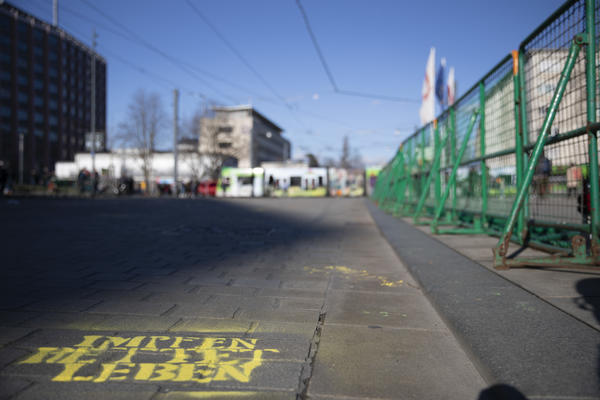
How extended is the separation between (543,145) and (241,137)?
67.1 meters

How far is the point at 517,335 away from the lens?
6.92ft

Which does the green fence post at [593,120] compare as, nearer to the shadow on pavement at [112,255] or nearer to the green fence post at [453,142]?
the shadow on pavement at [112,255]

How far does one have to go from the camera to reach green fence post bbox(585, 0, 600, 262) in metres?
3.48

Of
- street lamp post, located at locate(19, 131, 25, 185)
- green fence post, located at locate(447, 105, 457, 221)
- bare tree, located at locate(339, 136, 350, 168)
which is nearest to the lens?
green fence post, located at locate(447, 105, 457, 221)

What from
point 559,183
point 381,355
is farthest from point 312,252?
point 381,355

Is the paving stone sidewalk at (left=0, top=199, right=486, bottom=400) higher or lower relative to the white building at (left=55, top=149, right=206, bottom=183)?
lower

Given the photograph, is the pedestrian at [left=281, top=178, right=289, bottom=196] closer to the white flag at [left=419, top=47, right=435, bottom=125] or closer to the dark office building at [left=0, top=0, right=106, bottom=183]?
the white flag at [left=419, top=47, right=435, bottom=125]

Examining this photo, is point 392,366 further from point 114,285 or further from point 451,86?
point 451,86

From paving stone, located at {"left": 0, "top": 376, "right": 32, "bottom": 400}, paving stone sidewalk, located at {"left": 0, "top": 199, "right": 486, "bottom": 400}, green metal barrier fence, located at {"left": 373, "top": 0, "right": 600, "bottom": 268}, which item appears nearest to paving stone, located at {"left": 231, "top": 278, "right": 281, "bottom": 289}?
paving stone sidewalk, located at {"left": 0, "top": 199, "right": 486, "bottom": 400}

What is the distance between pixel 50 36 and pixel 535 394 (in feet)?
281

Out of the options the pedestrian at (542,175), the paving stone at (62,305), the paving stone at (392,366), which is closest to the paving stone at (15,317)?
the paving stone at (62,305)

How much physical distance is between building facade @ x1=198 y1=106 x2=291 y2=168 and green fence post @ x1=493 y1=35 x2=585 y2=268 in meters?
38.4

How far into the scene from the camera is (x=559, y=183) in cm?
424

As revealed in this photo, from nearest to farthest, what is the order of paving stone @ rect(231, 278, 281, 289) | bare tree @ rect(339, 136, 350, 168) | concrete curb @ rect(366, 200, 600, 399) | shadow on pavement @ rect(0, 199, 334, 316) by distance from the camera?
1. concrete curb @ rect(366, 200, 600, 399)
2. shadow on pavement @ rect(0, 199, 334, 316)
3. paving stone @ rect(231, 278, 281, 289)
4. bare tree @ rect(339, 136, 350, 168)
